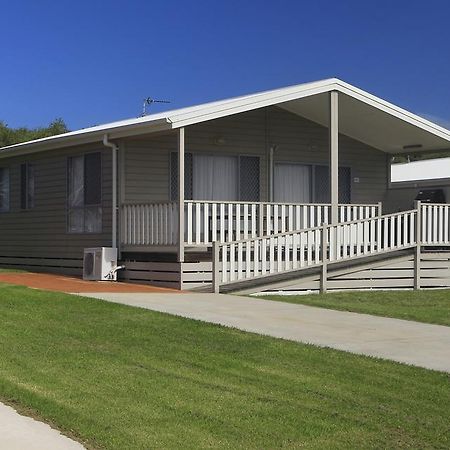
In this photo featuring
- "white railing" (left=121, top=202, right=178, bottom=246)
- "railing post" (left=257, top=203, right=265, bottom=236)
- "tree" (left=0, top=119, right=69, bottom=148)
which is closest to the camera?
"white railing" (left=121, top=202, right=178, bottom=246)

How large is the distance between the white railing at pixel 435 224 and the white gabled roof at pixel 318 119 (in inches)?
84.8

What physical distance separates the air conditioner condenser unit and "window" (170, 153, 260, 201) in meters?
2.33

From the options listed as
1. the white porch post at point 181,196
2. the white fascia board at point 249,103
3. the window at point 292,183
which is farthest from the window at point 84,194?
the window at point 292,183

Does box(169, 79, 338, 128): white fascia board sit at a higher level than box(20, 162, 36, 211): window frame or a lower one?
higher

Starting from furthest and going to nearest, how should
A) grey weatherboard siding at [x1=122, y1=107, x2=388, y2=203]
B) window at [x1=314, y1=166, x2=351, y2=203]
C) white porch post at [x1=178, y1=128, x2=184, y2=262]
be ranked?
window at [x1=314, y1=166, x2=351, y2=203]
grey weatherboard siding at [x1=122, y1=107, x2=388, y2=203]
white porch post at [x1=178, y1=128, x2=184, y2=262]

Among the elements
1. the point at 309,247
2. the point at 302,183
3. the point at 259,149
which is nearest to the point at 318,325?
the point at 309,247

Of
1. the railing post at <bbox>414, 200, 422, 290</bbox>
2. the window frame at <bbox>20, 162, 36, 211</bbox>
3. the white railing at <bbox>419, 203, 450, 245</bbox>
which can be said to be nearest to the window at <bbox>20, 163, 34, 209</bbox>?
the window frame at <bbox>20, 162, 36, 211</bbox>

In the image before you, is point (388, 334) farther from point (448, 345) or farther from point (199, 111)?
point (199, 111)

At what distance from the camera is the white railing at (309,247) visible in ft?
47.0

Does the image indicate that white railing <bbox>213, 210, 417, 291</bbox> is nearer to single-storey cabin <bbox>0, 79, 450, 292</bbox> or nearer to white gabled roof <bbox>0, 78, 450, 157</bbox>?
single-storey cabin <bbox>0, 79, 450, 292</bbox>

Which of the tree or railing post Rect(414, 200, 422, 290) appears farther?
the tree

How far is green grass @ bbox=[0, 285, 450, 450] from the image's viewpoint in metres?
5.09

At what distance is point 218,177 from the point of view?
59.1 ft

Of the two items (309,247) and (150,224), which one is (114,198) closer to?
(150,224)
